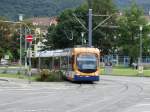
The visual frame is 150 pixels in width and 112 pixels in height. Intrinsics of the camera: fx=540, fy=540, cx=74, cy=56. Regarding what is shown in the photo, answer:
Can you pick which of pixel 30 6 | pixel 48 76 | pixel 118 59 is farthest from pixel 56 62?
pixel 30 6

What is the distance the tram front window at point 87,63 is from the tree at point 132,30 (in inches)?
2805

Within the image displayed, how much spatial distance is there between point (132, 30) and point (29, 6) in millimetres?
29674

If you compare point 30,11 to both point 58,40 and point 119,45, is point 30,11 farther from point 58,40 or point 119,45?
point 119,45

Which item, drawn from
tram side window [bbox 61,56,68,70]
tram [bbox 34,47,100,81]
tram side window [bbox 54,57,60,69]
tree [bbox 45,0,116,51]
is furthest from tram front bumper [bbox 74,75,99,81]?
tree [bbox 45,0,116,51]

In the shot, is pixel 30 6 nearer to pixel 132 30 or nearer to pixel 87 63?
pixel 132 30

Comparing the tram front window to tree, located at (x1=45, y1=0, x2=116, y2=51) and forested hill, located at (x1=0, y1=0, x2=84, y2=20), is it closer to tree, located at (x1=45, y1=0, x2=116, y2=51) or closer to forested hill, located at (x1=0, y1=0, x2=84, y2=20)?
tree, located at (x1=45, y1=0, x2=116, y2=51)

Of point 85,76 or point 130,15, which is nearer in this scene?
point 85,76

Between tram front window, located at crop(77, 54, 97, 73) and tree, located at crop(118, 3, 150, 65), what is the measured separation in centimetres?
7125

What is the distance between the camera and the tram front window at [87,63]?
44.1 metres

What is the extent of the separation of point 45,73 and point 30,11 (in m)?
96.8

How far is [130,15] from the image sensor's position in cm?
11881

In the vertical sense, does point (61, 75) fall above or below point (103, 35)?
below

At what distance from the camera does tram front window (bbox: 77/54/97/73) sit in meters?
44.1

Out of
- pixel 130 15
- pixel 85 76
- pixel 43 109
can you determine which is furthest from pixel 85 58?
pixel 130 15
